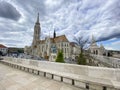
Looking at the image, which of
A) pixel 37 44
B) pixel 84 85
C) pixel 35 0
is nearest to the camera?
pixel 84 85

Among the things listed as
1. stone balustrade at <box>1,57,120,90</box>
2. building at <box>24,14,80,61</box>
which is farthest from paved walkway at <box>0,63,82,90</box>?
building at <box>24,14,80,61</box>

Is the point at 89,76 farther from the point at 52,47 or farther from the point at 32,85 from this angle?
the point at 52,47

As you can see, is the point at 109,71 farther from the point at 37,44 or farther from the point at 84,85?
the point at 37,44

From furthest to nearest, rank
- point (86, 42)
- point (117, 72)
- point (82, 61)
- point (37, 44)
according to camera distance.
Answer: point (37, 44)
point (86, 42)
point (82, 61)
point (117, 72)

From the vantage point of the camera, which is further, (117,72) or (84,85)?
(84,85)

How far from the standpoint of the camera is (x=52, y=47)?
55.5 m

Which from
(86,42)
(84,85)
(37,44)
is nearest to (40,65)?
(84,85)

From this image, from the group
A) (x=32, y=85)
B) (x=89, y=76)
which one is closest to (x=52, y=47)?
(x=32, y=85)

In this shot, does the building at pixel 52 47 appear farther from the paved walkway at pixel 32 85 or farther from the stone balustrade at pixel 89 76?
the paved walkway at pixel 32 85

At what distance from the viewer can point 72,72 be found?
14.2ft

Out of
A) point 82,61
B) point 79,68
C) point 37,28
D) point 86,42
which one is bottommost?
point 82,61

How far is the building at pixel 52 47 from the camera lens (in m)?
49.6

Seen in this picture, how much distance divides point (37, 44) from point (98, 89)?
69958 mm

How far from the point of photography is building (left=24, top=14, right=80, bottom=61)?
163 feet
